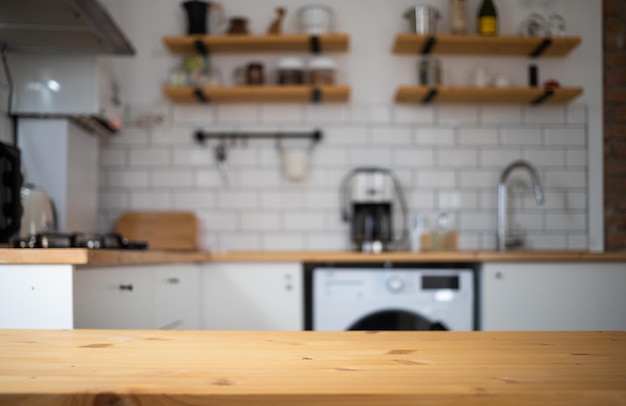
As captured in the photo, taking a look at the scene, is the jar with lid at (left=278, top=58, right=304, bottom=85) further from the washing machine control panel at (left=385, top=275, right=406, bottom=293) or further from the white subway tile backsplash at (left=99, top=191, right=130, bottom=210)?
the washing machine control panel at (left=385, top=275, right=406, bottom=293)

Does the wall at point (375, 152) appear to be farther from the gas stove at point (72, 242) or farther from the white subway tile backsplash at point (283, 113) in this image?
the gas stove at point (72, 242)

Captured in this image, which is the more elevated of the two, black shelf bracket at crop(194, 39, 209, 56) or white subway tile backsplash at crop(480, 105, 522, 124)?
black shelf bracket at crop(194, 39, 209, 56)

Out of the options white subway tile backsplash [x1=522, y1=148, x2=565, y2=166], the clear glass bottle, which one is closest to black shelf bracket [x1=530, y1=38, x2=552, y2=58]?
the clear glass bottle

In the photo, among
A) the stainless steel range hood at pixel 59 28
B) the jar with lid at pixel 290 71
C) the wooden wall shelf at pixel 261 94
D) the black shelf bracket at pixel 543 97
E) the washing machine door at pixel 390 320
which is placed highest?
the jar with lid at pixel 290 71

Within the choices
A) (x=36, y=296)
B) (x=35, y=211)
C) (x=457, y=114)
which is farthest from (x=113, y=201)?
(x=36, y=296)

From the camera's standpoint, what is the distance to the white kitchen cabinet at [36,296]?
1.37 metres

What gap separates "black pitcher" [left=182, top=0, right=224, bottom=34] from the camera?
11.9 feet

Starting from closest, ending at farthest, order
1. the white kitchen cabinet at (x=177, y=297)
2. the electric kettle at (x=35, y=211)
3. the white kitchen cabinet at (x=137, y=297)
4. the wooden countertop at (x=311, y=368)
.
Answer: the wooden countertop at (x=311, y=368), the white kitchen cabinet at (x=137, y=297), the white kitchen cabinet at (x=177, y=297), the electric kettle at (x=35, y=211)

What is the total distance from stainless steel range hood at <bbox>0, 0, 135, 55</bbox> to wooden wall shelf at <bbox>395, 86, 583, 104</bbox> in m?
1.44

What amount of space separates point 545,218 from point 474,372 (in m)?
3.31

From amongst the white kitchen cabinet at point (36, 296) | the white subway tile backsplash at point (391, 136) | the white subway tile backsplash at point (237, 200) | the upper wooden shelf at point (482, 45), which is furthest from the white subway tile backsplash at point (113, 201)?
the white kitchen cabinet at point (36, 296)

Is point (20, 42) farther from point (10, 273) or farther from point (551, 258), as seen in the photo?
point (551, 258)

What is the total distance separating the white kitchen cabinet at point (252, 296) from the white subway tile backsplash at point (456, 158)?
108 cm

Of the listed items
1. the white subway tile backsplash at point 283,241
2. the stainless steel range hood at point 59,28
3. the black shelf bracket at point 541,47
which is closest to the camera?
the stainless steel range hood at point 59,28
